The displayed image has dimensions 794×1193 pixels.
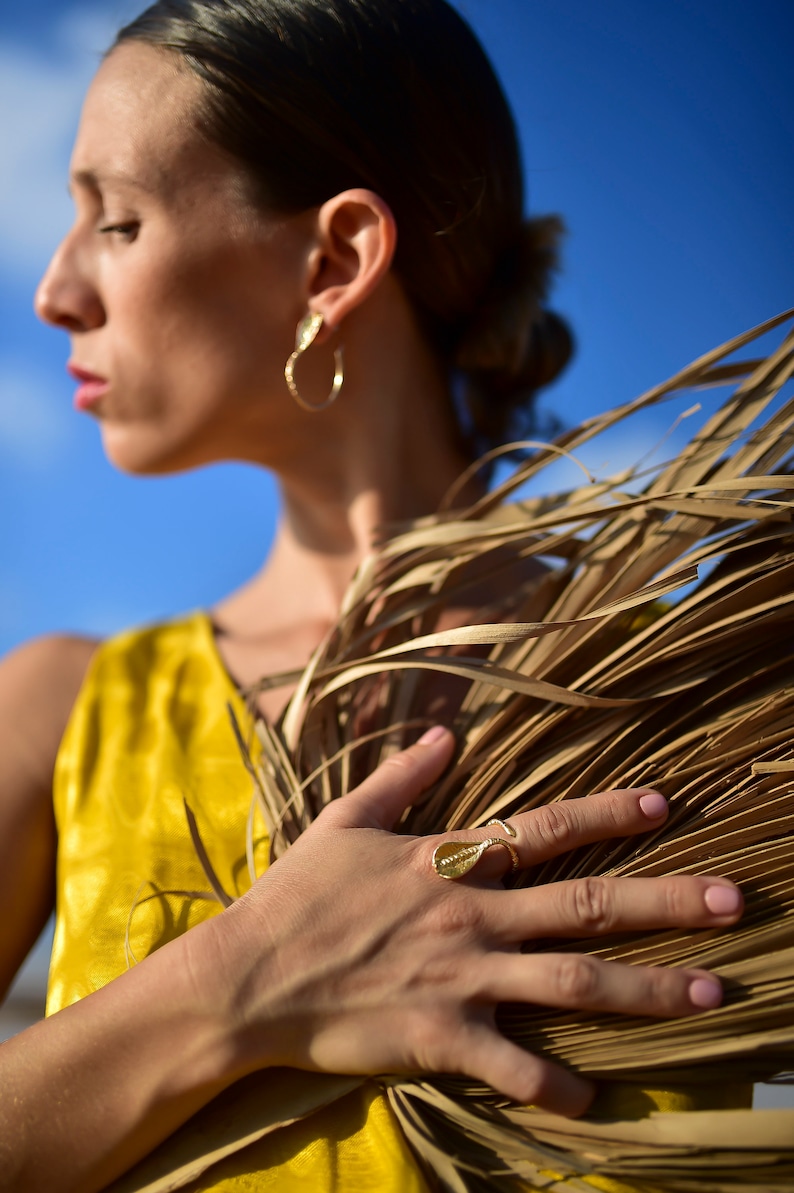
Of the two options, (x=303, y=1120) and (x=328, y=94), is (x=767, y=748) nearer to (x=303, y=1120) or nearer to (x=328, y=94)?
(x=303, y=1120)

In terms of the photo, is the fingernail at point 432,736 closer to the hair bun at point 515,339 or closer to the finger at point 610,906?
the finger at point 610,906

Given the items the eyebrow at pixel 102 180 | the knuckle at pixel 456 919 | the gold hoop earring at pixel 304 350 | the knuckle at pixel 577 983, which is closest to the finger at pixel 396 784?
the knuckle at pixel 456 919

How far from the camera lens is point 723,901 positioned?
0.75 m

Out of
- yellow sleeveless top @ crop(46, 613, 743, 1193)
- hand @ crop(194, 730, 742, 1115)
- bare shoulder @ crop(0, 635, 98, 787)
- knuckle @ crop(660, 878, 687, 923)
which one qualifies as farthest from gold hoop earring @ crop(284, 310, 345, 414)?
knuckle @ crop(660, 878, 687, 923)

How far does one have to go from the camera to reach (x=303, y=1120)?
0.79 m

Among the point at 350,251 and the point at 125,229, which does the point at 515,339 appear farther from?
the point at 125,229

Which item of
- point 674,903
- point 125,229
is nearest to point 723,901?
point 674,903

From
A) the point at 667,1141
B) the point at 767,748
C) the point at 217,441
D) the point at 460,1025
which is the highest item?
the point at 217,441

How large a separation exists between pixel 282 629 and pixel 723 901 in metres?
0.79

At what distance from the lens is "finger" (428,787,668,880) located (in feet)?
2.64

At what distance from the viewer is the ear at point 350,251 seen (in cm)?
122

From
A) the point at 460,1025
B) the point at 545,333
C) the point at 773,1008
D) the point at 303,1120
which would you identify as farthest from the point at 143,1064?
the point at 545,333

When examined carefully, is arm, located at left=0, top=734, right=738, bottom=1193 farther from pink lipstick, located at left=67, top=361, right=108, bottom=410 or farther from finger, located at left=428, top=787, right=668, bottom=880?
pink lipstick, located at left=67, top=361, right=108, bottom=410

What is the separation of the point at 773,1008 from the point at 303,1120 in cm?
39
